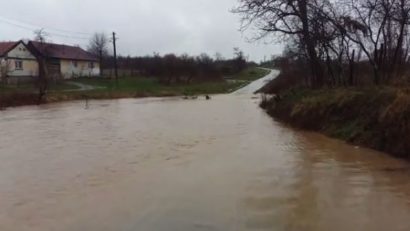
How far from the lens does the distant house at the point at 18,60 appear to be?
68.9 meters

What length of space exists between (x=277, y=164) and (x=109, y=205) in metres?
5.38

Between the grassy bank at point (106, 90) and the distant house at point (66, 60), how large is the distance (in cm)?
403

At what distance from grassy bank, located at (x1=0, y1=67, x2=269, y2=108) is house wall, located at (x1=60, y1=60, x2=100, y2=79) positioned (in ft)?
11.7

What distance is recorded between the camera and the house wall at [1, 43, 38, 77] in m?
70.6

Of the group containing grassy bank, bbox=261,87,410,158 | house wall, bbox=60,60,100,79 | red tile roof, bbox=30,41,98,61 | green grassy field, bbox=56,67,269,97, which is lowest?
green grassy field, bbox=56,67,269,97

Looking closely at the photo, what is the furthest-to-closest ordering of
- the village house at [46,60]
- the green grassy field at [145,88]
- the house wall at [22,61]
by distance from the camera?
the house wall at [22,61] < the village house at [46,60] < the green grassy field at [145,88]

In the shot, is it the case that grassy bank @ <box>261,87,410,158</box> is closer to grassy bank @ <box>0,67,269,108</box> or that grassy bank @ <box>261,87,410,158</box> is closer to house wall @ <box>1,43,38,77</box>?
grassy bank @ <box>0,67,269,108</box>

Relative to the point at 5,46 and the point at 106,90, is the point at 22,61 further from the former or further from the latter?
the point at 106,90

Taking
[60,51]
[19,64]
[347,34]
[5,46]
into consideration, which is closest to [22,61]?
[19,64]

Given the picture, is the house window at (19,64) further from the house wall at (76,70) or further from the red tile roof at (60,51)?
the house wall at (76,70)

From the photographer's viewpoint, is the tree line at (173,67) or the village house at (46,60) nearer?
the village house at (46,60)

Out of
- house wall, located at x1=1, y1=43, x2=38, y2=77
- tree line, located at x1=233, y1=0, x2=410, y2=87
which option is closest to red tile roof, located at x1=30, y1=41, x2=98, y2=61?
house wall, located at x1=1, y1=43, x2=38, y2=77

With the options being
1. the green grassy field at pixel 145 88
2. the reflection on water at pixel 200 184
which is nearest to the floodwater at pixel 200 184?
the reflection on water at pixel 200 184

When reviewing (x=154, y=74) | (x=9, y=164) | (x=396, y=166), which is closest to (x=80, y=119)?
(x=9, y=164)
